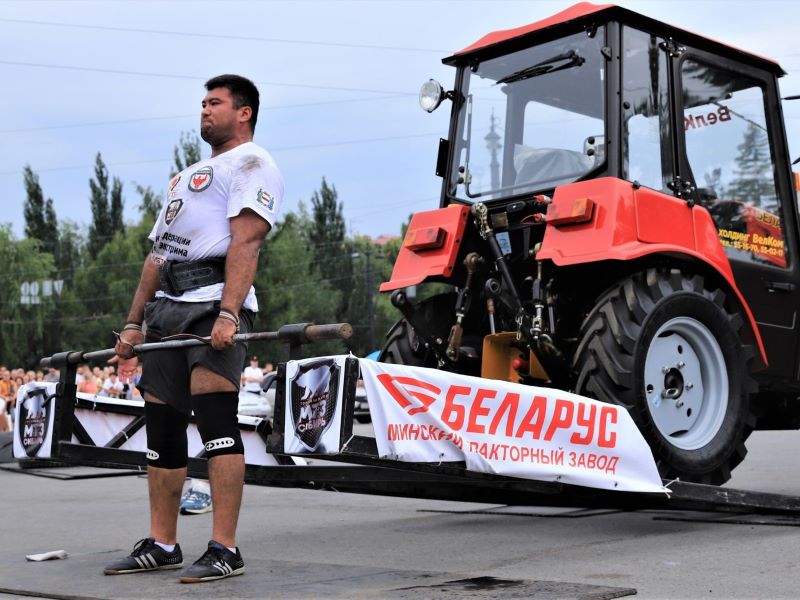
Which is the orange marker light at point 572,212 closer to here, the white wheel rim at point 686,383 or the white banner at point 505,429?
the white wheel rim at point 686,383

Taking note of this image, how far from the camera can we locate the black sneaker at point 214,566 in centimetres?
459

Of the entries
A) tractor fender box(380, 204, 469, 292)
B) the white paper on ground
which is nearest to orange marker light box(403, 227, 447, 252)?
tractor fender box(380, 204, 469, 292)

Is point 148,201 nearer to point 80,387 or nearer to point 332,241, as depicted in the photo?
point 332,241

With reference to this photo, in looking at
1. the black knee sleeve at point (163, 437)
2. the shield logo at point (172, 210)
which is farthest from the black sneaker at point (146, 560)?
the shield logo at point (172, 210)

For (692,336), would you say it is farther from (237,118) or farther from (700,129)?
(237,118)

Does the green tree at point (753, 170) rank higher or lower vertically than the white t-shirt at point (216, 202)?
higher

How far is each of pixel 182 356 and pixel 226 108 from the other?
1091 millimetres

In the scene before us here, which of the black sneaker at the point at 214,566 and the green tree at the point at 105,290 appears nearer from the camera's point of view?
the black sneaker at the point at 214,566

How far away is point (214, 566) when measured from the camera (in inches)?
183

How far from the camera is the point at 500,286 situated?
20.8 ft

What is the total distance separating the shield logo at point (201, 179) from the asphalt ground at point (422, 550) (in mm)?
1621

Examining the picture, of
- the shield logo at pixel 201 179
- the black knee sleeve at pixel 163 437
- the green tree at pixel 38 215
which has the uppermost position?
the green tree at pixel 38 215

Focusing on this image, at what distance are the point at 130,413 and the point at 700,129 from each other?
11.8 feet

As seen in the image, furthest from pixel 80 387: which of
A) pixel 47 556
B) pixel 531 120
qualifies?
pixel 47 556
